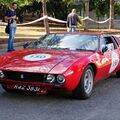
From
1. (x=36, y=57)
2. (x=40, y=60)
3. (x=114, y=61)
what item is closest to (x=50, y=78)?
(x=40, y=60)

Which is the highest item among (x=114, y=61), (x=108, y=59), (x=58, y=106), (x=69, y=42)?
(x=69, y=42)

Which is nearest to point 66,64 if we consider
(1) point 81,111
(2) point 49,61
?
(2) point 49,61

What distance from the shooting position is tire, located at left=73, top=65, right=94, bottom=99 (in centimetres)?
746

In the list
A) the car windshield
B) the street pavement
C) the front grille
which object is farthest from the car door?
the front grille

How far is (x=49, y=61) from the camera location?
7.46 m

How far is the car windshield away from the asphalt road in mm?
960

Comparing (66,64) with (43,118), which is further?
(66,64)

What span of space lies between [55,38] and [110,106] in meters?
2.32

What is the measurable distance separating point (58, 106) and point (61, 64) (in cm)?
74

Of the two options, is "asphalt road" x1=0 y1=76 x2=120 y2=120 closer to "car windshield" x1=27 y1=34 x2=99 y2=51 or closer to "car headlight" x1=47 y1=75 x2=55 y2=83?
"car headlight" x1=47 y1=75 x2=55 y2=83

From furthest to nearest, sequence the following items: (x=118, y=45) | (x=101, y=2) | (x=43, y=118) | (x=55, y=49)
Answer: (x=101, y=2), (x=118, y=45), (x=55, y=49), (x=43, y=118)

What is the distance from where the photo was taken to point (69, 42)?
28.3 ft

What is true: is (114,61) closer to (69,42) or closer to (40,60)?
(69,42)

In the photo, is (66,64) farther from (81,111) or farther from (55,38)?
(55,38)
